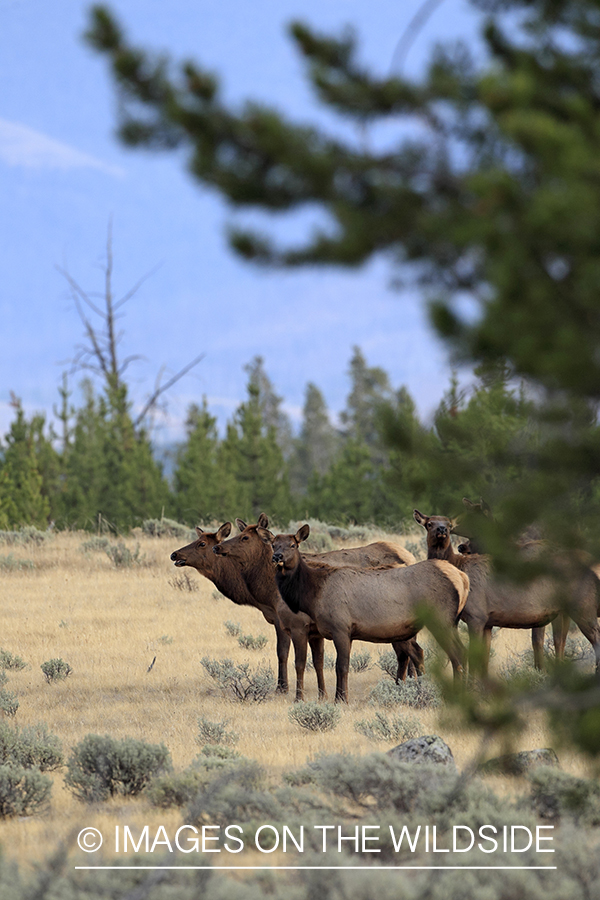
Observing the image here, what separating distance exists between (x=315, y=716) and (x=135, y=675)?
3897 millimetres

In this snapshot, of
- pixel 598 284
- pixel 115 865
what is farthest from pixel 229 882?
pixel 598 284

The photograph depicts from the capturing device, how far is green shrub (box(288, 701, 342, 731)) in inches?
329

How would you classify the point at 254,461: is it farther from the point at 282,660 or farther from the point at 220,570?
the point at 282,660

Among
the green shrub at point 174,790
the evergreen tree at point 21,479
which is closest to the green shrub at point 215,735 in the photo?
the green shrub at point 174,790

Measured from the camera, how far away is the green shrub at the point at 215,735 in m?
8.07

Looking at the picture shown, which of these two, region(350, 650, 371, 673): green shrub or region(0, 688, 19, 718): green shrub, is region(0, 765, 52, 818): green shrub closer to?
region(0, 688, 19, 718): green shrub

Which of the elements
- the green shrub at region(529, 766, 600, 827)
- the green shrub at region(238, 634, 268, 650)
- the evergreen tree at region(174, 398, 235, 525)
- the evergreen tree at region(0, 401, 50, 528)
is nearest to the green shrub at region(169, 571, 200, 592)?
the green shrub at region(238, 634, 268, 650)

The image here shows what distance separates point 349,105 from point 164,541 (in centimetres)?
1859

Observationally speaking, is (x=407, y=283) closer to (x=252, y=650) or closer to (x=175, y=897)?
(x=175, y=897)

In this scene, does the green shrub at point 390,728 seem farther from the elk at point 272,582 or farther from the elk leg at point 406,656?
the elk leg at point 406,656

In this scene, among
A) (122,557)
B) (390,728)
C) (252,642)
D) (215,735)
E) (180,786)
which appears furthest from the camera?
(122,557)

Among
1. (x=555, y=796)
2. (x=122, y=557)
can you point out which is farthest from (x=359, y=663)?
(x=122, y=557)

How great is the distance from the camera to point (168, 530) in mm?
23391

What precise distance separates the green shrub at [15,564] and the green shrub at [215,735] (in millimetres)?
11674
